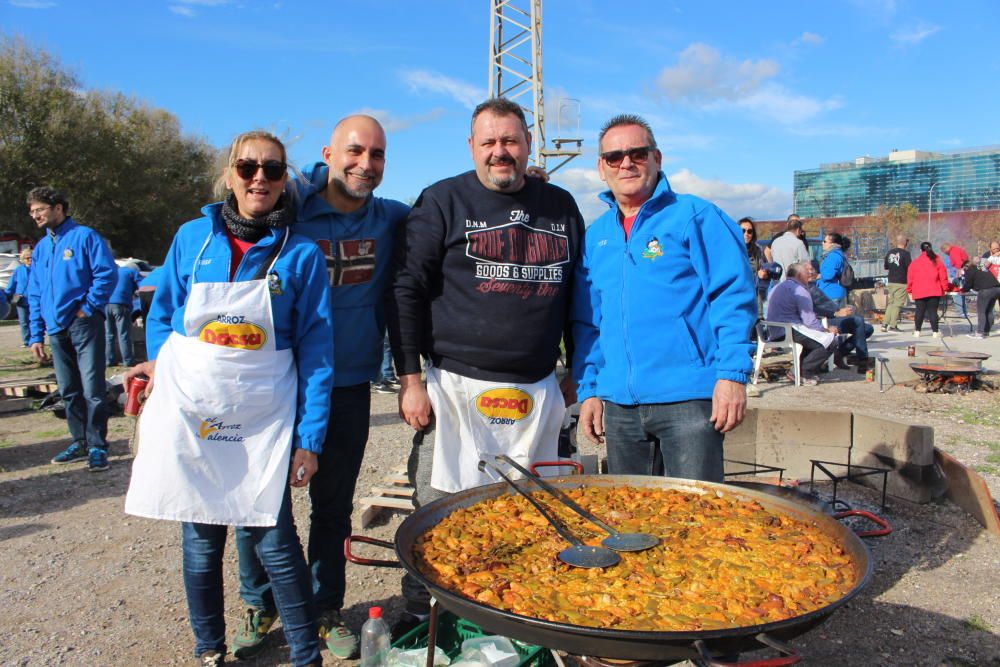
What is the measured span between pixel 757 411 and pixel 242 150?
457 centimetres

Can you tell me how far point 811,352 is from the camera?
10.6 m

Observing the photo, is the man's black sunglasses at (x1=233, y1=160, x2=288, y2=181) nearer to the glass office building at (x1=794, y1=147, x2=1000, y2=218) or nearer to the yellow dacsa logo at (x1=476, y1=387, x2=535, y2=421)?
the yellow dacsa logo at (x1=476, y1=387, x2=535, y2=421)

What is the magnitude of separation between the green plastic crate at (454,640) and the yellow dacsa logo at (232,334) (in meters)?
1.32

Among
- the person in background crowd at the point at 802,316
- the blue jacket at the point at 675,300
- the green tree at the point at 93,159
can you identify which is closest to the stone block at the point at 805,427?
the blue jacket at the point at 675,300

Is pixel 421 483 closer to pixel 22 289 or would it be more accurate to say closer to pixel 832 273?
pixel 832 273

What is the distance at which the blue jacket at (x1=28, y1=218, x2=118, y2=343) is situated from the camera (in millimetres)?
6062

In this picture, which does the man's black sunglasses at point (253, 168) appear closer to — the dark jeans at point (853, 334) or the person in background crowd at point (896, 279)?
the dark jeans at point (853, 334)

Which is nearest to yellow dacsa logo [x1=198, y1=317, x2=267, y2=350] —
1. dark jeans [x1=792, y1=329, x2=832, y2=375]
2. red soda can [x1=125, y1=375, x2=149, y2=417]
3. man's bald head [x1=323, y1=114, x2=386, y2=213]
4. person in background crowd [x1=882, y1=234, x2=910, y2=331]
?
red soda can [x1=125, y1=375, x2=149, y2=417]

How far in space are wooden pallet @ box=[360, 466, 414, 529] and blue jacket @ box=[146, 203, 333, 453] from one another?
2188mm

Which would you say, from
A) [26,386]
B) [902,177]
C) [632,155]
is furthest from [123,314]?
[902,177]

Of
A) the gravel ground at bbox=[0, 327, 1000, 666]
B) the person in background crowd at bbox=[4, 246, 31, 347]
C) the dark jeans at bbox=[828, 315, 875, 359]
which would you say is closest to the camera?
→ the gravel ground at bbox=[0, 327, 1000, 666]

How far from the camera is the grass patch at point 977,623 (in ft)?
12.1

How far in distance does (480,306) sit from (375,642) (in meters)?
1.43

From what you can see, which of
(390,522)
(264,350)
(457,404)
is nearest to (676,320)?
(457,404)
